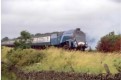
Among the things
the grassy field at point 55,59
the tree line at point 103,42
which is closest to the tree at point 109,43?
the tree line at point 103,42

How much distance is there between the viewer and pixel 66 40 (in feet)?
80.8

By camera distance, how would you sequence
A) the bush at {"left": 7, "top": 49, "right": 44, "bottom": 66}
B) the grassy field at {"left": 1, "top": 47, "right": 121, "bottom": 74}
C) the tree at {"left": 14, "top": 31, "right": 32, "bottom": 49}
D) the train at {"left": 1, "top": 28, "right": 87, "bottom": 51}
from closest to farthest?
the grassy field at {"left": 1, "top": 47, "right": 121, "bottom": 74} < the bush at {"left": 7, "top": 49, "right": 44, "bottom": 66} < the tree at {"left": 14, "top": 31, "right": 32, "bottom": 49} < the train at {"left": 1, "top": 28, "right": 87, "bottom": 51}

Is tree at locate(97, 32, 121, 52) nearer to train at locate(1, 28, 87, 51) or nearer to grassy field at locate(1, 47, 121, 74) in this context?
train at locate(1, 28, 87, 51)

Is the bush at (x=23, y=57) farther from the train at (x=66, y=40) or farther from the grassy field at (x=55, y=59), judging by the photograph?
the train at (x=66, y=40)

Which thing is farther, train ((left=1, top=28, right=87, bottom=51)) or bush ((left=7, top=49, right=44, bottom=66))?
train ((left=1, top=28, right=87, bottom=51))

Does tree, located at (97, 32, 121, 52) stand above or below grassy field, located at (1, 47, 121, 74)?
above

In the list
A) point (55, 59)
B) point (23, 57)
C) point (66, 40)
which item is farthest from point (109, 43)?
point (23, 57)

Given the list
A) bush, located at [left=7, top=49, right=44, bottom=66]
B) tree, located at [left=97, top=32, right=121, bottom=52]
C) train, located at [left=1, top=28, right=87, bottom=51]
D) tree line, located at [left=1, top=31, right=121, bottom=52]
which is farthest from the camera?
train, located at [left=1, top=28, right=87, bottom=51]

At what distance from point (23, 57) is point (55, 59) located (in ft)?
5.34

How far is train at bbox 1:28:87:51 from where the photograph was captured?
2380cm

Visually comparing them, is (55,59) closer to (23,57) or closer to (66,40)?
(23,57)

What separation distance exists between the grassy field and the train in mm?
5436

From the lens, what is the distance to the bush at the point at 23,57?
16609 mm

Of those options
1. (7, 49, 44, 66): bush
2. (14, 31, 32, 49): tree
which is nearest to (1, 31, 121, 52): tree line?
(14, 31, 32, 49): tree
